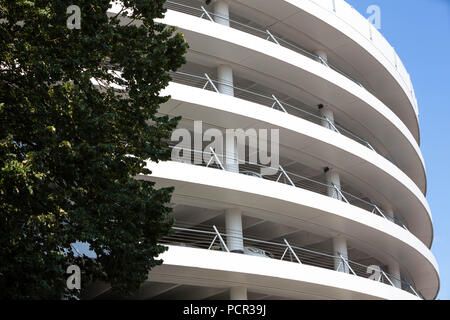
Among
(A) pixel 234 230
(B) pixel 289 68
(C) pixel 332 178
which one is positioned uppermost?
(B) pixel 289 68

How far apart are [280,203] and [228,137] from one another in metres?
2.92

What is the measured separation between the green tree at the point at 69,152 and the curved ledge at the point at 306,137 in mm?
7352

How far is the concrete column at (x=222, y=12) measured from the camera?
22.0 metres

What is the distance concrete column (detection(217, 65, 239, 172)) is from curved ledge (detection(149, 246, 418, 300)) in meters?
3.54

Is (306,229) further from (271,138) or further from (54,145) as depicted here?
(54,145)

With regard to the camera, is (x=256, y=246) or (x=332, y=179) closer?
(x=256, y=246)

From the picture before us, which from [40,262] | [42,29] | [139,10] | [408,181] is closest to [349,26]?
[408,181]

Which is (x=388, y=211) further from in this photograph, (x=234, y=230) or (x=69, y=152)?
(x=69, y=152)

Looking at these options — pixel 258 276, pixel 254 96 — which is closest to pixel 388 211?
pixel 254 96

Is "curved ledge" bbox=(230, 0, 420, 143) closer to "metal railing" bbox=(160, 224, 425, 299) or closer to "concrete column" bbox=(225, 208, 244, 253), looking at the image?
"concrete column" bbox=(225, 208, 244, 253)

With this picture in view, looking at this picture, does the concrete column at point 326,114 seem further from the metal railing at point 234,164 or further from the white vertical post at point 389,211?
the white vertical post at point 389,211

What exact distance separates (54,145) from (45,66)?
141 centimetres

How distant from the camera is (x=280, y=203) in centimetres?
1920
